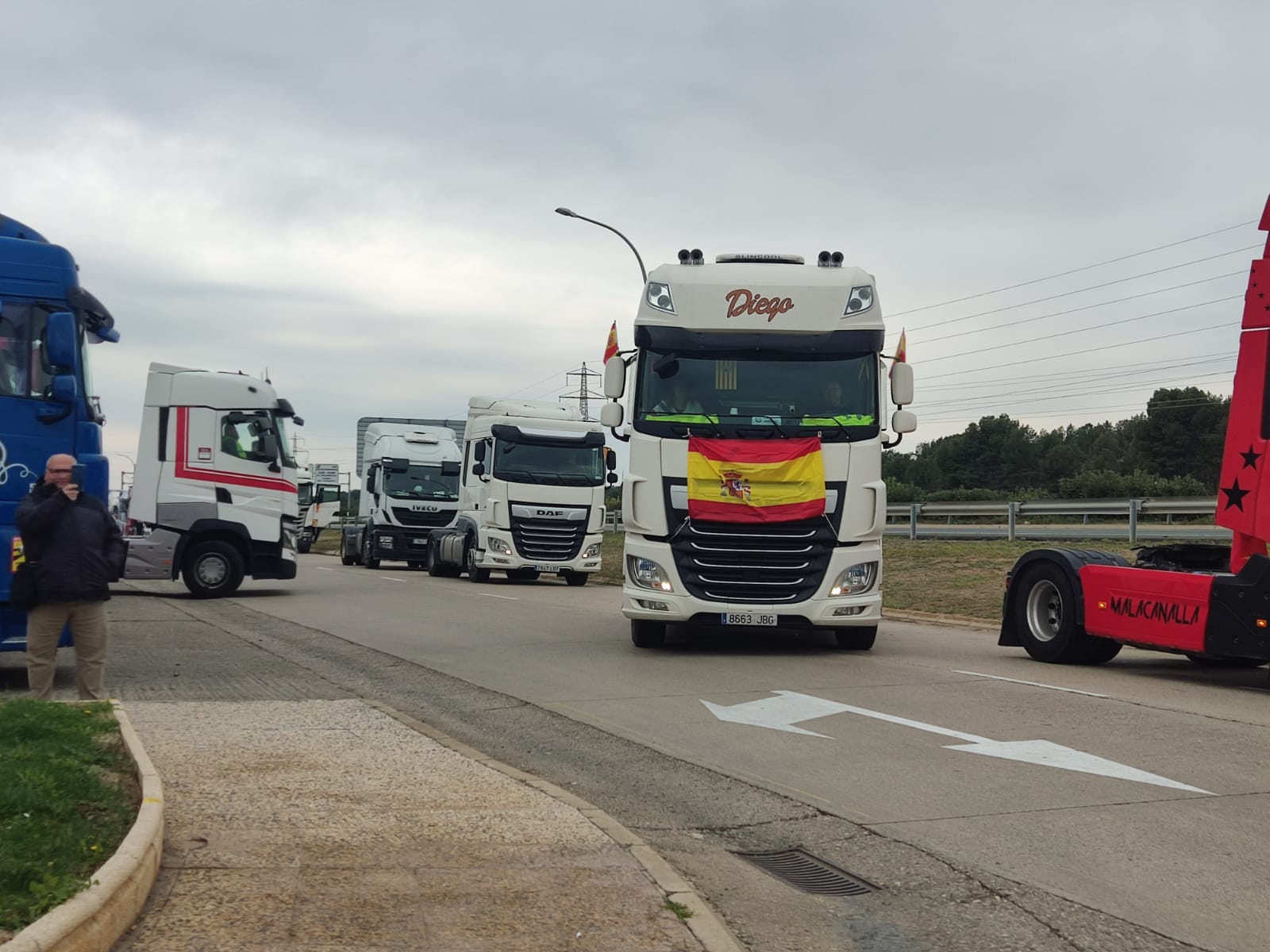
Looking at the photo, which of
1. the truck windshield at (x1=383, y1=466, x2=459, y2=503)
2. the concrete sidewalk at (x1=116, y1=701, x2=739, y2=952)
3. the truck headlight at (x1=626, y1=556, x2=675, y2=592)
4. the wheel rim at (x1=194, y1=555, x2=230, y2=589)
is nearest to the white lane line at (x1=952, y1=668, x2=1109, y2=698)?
the truck headlight at (x1=626, y1=556, x2=675, y2=592)

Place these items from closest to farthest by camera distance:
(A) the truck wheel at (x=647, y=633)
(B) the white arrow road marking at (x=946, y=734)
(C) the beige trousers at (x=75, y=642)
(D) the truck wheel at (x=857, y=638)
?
(B) the white arrow road marking at (x=946, y=734) → (C) the beige trousers at (x=75, y=642) → (A) the truck wheel at (x=647, y=633) → (D) the truck wheel at (x=857, y=638)

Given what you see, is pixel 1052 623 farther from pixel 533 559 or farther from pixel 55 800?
pixel 533 559

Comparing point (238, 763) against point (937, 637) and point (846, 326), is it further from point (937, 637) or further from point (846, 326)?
point (937, 637)

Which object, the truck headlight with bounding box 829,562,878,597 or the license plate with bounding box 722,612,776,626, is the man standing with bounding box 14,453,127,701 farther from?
the truck headlight with bounding box 829,562,878,597

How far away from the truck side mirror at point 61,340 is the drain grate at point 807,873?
774cm

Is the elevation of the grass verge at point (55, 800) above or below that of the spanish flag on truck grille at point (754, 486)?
below

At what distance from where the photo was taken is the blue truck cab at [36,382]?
35.1ft

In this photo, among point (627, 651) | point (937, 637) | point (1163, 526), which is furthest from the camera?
point (1163, 526)

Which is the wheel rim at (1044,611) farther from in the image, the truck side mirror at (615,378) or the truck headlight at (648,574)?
the truck side mirror at (615,378)

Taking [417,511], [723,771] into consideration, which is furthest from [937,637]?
[417,511]

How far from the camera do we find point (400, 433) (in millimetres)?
36406

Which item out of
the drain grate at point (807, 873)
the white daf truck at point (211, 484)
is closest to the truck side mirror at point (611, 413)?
the drain grate at point (807, 873)

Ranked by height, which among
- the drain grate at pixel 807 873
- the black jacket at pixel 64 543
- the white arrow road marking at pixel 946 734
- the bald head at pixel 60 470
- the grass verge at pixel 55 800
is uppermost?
the bald head at pixel 60 470

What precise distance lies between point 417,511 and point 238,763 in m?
29.0
